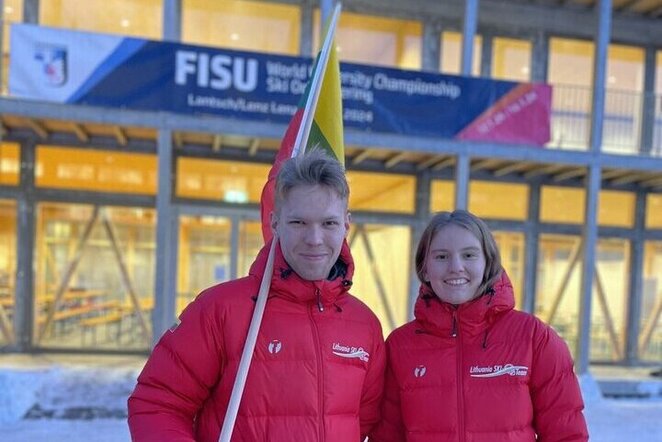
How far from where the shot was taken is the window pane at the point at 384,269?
373 inches

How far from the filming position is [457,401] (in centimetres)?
191

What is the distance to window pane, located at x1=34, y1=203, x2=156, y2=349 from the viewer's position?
854 centimetres

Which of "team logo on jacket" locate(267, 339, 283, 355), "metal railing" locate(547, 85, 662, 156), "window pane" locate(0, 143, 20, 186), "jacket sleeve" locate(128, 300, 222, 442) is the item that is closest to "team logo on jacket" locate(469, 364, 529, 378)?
"team logo on jacket" locate(267, 339, 283, 355)

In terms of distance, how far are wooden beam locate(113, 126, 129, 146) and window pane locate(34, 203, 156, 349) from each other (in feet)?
3.52

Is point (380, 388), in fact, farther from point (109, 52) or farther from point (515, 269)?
point (515, 269)

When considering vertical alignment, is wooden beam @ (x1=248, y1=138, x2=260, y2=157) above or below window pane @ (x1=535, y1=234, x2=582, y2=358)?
above

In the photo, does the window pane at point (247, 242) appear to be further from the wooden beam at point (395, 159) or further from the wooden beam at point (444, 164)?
the wooden beam at point (444, 164)

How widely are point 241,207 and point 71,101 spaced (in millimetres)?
3038

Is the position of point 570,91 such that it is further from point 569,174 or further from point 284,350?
point 284,350

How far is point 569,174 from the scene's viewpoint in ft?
31.4

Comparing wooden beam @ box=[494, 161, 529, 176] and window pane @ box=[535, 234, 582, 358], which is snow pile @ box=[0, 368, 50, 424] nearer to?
wooden beam @ box=[494, 161, 529, 176]

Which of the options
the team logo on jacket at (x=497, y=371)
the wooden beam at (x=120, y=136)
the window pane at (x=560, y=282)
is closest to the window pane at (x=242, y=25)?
the wooden beam at (x=120, y=136)

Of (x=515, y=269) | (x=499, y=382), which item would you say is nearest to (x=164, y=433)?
(x=499, y=382)

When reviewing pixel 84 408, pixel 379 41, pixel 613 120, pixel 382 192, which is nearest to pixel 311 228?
pixel 84 408
